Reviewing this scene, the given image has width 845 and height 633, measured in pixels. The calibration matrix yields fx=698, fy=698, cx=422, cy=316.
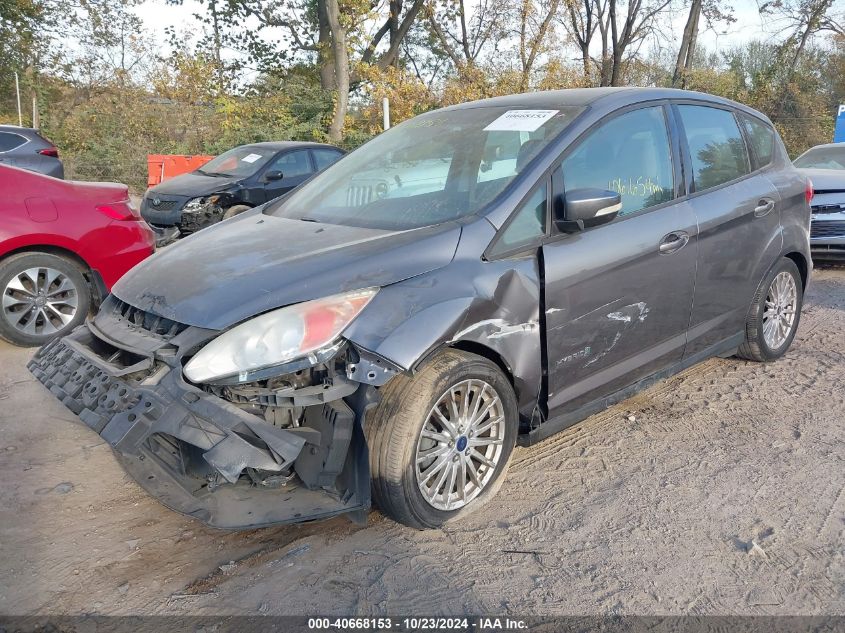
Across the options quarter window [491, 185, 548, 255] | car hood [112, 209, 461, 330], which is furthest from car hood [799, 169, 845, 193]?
car hood [112, 209, 461, 330]

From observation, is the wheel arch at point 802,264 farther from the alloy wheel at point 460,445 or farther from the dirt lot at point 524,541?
the alloy wheel at point 460,445

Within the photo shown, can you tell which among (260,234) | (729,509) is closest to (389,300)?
(260,234)

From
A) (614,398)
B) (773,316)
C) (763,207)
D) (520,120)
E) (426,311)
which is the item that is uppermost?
(520,120)

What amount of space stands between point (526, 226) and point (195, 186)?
8210 mm

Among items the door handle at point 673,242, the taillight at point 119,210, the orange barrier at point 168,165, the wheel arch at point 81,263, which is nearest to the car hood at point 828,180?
the door handle at point 673,242

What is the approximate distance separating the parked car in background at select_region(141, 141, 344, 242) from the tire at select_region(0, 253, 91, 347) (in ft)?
12.9

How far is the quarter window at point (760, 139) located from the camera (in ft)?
15.0

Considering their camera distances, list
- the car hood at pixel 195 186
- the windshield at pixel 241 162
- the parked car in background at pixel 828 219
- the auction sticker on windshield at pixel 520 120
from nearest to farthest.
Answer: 1. the auction sticker on windshield at pixel 520 120
2. the parked car in background at pixel 828 219
3. the car hood at pixel 195 186
4. the windshield at pixel 241 162

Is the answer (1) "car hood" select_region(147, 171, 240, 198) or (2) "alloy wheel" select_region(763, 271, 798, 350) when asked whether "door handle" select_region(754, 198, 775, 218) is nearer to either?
(2) "alloy wheel" select_region(763, 271, 798, 350)

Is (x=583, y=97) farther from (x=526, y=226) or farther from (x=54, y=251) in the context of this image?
(x=54, y=251)

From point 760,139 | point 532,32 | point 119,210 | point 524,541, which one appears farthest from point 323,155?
point 532,32

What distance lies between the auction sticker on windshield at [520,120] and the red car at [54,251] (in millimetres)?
3487

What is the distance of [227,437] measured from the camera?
2438 mm

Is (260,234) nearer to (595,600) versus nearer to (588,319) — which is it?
(588,319)
